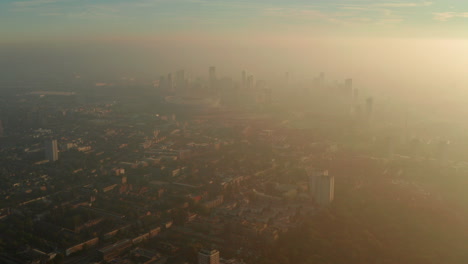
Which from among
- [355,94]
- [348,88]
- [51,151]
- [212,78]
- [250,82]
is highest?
[212,78]

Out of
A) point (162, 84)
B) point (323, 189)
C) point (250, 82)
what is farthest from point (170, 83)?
point (323, 189)

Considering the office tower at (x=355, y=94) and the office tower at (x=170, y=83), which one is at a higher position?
the office tower at (x=170, y=83)

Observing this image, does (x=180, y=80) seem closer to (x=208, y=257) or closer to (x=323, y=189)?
(x=323, y=189)

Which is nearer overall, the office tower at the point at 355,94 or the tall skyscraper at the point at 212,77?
the office tower at the point at 355,94

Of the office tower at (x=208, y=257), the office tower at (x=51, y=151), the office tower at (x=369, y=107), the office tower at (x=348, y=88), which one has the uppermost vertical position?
the office tower at (x=348, y=88)

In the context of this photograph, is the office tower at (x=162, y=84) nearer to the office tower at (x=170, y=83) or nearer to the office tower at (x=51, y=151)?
the office tower at (x=170, y=83)

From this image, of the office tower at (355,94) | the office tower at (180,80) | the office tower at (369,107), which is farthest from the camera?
the office tower at (180,80)

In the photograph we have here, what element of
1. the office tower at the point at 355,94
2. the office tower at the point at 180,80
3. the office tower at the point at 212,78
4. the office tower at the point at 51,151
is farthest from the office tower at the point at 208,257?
the office tower at the point at 180,80

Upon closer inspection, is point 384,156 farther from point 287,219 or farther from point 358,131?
point 287,219

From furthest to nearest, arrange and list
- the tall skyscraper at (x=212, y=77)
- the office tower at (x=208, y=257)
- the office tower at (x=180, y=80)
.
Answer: the office tower at (x=180, y=80) < the tall skyscraper at (x=212, y=77) < the office tower at (x=208, y=257)
